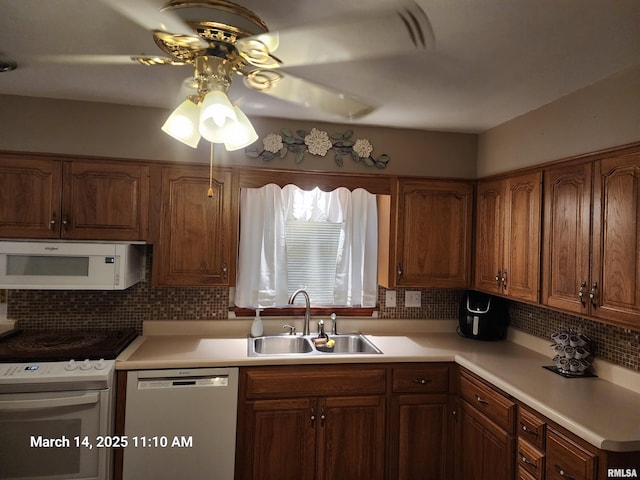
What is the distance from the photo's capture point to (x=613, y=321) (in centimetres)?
173

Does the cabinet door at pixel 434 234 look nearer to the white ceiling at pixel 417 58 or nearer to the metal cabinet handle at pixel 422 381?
the white ceiling at pixel 417 58

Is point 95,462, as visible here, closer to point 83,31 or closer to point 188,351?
point 188,351

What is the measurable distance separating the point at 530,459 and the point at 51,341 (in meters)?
2.53

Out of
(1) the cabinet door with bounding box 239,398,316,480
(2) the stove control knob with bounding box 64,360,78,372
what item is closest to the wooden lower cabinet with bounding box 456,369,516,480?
(1) the cabinet door with bounding box 239,398,316,480

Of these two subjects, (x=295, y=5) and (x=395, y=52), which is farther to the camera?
(x=395, y=52)

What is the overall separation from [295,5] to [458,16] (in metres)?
0.54

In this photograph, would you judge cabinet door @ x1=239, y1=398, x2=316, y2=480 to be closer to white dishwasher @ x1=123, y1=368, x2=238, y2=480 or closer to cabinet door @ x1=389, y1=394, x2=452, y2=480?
white dishwasher @ x1=123, y1=368, x2=238, y2=480

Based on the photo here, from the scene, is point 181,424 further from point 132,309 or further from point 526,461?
point 526,461

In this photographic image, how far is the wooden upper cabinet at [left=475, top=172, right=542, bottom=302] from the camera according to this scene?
7.27 ft

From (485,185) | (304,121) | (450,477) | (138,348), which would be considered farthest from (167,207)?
(450,477)

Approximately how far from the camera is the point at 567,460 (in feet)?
5.21

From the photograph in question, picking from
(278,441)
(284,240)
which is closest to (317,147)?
(284,240)

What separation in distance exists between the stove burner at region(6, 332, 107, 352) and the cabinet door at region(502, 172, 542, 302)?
241 centimetres

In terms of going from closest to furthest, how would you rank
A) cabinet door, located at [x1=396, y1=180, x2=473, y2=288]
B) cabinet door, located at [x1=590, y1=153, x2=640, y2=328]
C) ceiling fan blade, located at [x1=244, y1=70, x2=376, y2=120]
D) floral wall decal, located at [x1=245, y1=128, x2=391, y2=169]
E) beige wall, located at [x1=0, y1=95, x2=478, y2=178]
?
1. ceiling fan blade, located at [x1=244, y1=70, x2=376, y2=120]
2. cabinet door, located at [x1=590, y1=153, x2=640, y2=328]
3. beige wall, located at [x1=0, y1=95, x2=478, y2=178]
4. floral wall decal, located at [x1=245, y1=128, x2=391, y2=169]
5. cabinet door, located at [x1=396, y1=180, x2=473, y2=288]
